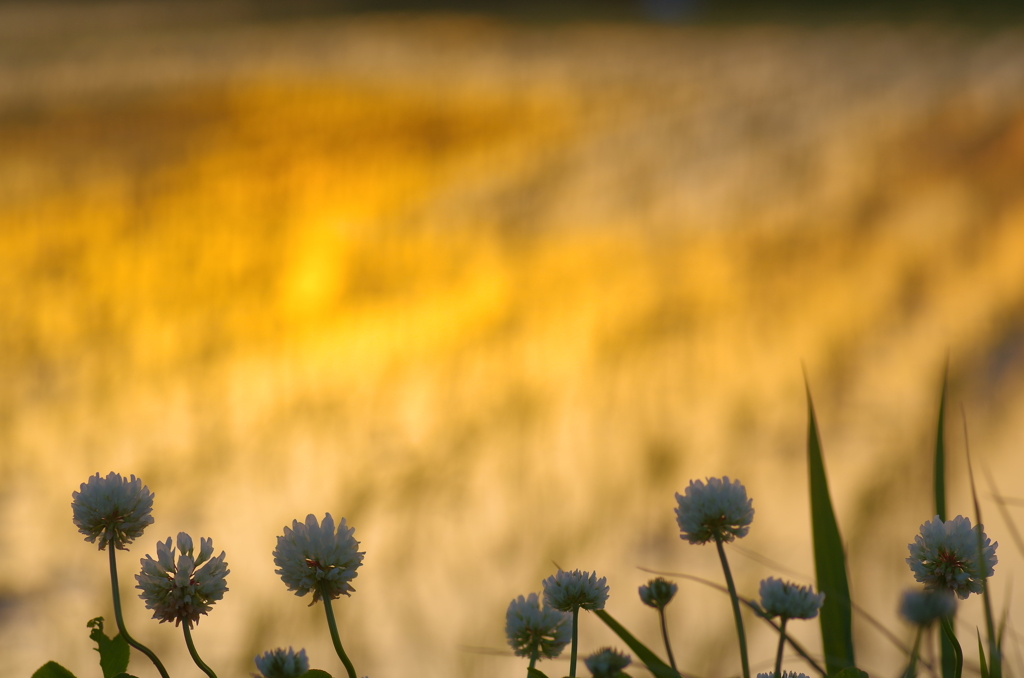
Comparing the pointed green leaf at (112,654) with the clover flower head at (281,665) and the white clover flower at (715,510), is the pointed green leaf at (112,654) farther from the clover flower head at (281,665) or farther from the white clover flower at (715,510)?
the white clover flower at (715,510)

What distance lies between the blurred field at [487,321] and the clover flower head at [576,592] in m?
0.39

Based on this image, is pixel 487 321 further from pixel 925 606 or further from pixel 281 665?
pixel 281 665

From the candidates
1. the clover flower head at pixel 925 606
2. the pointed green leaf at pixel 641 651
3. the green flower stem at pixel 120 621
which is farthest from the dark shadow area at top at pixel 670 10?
the green flower stem at pixel 120 621

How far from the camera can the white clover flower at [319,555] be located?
1.53 feet

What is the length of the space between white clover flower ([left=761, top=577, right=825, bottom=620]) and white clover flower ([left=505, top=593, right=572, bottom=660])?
0.12 m

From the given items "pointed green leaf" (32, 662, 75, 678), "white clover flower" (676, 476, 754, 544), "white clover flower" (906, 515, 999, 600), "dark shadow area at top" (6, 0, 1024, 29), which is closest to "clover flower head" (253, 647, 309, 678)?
"pointed green leaf" (32, 662, 75, 678)

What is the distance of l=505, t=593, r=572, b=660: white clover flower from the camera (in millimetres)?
547

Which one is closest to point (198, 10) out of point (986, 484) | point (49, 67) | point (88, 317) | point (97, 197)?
point (49, 67)

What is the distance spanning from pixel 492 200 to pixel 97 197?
149 centimetres

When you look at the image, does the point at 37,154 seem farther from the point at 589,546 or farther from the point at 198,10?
the point at 198,10

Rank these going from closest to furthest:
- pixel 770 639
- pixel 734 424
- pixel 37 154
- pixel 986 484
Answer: pixel 770 639 → pixel 986 484 → pixel 734 424 → pixel 37 154

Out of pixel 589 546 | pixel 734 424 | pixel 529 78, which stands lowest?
pixel 589 546

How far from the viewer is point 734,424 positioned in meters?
2.07

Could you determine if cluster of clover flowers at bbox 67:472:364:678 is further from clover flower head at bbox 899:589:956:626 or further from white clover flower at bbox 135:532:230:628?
clover flower head at bbox 899:589:956:626
